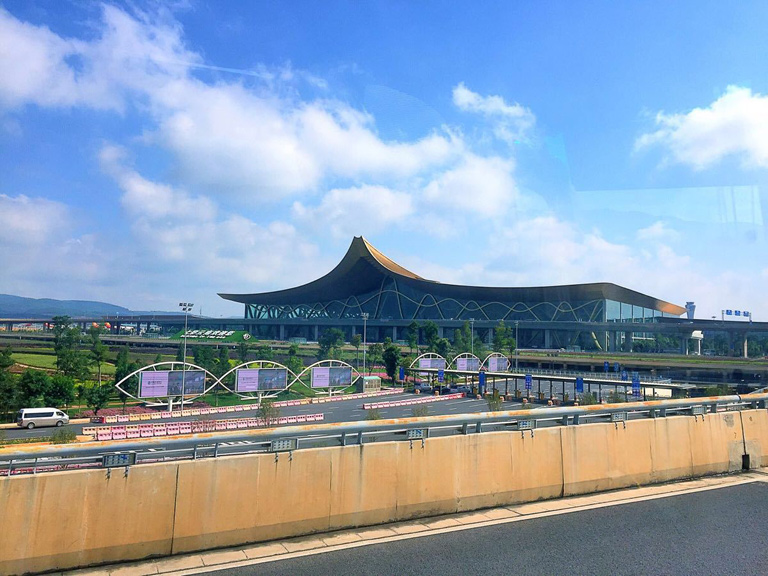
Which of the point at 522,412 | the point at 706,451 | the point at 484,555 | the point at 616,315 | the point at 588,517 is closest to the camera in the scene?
the point at 484,555

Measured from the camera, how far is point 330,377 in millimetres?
38281

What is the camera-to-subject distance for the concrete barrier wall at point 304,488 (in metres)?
4.55

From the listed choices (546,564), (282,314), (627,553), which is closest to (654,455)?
(627,553)

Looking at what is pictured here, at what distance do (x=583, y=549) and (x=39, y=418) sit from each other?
2801 centimetres

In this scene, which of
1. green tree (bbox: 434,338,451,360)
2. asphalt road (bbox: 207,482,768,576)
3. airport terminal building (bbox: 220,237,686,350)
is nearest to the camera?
asphalt road (bbox: 207,482,768,576)

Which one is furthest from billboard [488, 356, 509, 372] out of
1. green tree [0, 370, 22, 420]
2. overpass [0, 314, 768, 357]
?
green tree [0, 370, 22, 420]

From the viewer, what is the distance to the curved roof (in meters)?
82.4

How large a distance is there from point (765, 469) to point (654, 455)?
262 centimetres

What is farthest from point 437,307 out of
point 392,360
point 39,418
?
point 39,418

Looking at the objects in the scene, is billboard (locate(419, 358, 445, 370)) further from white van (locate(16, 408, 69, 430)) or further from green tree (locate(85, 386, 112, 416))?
white van (locate(16, 408, 69, 430))

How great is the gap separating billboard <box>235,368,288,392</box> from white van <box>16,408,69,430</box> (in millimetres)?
9772

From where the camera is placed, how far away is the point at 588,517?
6.25 m

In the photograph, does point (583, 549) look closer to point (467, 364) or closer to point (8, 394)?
point (8, 394)

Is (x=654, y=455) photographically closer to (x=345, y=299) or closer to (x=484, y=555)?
(x=484, y=555)
